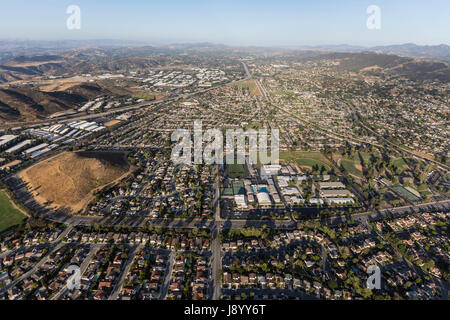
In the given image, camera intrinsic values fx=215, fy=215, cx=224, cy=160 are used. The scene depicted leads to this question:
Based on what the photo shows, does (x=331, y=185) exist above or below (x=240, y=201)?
above

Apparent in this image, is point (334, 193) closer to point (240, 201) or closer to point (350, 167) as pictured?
point (350, 167)

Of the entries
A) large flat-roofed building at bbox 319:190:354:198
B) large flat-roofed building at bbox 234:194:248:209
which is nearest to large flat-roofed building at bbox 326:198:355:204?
large flat-roofed building at bbox 319:190:354:198

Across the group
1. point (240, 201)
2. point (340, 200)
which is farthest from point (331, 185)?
point (240, 201)

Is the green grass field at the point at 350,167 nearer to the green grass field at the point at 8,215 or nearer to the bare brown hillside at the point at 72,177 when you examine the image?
the bare brown hillside at the point at 72,177

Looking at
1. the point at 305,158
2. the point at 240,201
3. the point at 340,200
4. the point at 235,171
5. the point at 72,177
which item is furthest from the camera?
the point at 305,158

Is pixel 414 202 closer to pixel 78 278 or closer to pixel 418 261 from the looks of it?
pixel 418 261
